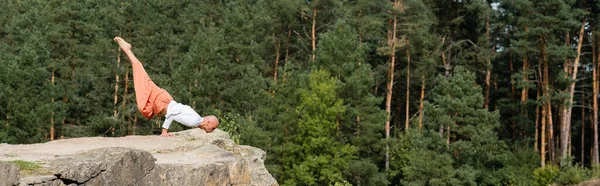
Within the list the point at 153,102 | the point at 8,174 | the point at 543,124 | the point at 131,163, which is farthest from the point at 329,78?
the point at 8,174

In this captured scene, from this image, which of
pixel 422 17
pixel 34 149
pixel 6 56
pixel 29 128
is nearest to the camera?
pixel 34 149

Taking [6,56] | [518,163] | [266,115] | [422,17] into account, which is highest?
[422,17]

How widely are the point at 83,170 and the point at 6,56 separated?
2279 cm

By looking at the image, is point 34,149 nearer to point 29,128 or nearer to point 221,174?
point 221,174

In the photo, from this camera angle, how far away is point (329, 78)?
88.0 ft

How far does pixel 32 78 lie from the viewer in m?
25.0

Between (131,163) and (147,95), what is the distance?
2.13 metres

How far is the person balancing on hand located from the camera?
315 inches

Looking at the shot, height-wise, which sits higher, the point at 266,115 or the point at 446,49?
A: the point at 446,49

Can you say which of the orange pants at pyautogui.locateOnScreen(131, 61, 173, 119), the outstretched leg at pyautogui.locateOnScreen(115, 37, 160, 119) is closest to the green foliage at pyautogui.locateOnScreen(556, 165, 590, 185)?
the orange pants at pyautogui.locateOnScreen(131, 61, 173, 119)

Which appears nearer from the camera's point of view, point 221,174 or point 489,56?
point 221,174

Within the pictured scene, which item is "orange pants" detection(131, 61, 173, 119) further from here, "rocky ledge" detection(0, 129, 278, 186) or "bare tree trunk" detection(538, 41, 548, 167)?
"bare tree trunk" detection(538, 41, 548, 167)

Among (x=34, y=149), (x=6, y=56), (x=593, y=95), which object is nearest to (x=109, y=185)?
(x=34, y=149)

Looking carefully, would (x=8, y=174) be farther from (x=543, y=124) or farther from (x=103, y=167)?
(x=543, y=124)
